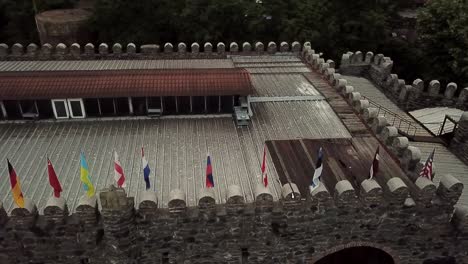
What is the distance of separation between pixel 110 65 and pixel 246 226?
56.9 ft

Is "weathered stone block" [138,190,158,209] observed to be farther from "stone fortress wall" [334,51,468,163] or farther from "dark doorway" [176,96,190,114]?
"stone fortress wall" [334,51,468,163]

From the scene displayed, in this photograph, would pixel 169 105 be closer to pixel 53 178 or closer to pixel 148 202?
pixel 148 202

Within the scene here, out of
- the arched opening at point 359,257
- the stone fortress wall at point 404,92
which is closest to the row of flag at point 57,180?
the arched opening at point 359,257

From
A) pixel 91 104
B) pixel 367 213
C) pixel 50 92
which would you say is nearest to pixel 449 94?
pixel 367 213

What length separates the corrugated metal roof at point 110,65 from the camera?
85.2 ft

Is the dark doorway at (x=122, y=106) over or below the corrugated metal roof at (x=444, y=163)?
over

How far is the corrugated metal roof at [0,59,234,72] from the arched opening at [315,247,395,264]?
51.2 feet

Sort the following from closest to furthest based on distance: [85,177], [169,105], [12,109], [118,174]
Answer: [85,177] < [118,174] < [12,109] < [169,105]

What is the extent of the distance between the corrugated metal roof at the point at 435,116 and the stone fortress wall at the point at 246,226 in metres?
12.1

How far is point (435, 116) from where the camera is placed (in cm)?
2855

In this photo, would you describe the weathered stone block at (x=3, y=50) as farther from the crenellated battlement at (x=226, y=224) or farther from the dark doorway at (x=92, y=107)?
the crenellated battlement at (x=226, y=224)

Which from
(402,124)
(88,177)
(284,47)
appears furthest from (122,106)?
(402,124)

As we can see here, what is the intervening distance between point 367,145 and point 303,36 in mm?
26199

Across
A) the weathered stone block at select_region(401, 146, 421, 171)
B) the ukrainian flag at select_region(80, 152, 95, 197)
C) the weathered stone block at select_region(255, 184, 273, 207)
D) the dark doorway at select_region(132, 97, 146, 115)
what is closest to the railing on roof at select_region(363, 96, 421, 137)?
the weathered stone block at select_region(401, 146, 421, 171)
